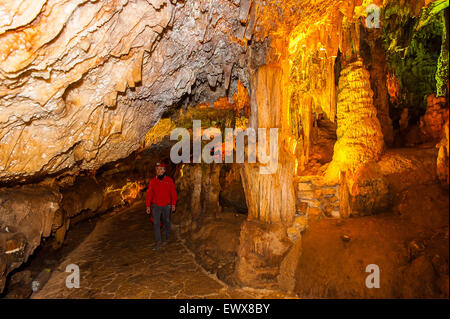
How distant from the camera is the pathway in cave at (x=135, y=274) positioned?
4617mm

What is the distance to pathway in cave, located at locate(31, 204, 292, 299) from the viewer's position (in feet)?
15.1

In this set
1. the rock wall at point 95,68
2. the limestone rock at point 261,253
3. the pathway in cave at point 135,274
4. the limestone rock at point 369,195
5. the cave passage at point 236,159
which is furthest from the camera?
the limestone rock at point 369,195

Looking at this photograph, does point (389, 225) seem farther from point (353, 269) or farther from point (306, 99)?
point (306, 99)

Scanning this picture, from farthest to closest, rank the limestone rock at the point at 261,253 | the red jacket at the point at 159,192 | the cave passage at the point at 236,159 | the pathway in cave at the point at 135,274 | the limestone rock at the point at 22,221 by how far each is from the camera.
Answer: the red jacket at the point at 159,192 → the limestone rock at the point at 261,253 → the pathway in cave at the point at 135,274 → the limestone rock at the point at 22,221 → the cave passage at the point at 236,159

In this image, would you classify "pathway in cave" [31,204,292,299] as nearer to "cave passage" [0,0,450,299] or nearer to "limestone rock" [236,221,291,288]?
"cave passage" [0,0,450,299]

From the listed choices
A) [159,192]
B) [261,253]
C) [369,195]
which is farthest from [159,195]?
[369,195]

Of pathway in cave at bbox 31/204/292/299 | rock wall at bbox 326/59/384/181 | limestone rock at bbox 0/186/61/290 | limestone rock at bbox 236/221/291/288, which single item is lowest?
pathway in cave at bbox 31/204/292/299

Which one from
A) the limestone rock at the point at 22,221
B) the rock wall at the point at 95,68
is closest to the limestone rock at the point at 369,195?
Answer: the rock wall at the point at 95,68

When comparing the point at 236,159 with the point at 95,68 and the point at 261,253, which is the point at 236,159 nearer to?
the point at 261,253

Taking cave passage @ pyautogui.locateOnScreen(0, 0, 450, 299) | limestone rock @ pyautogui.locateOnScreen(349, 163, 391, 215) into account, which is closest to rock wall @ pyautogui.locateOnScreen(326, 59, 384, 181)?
cave passage @ pyautogui.locateOnScreen(0, 0, 450, 299)

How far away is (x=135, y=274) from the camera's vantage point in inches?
212

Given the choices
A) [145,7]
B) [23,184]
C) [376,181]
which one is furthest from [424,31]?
[23,184]

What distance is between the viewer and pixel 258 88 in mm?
5312

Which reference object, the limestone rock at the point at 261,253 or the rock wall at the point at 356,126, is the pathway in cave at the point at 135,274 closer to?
the limestone rock at the point at 261,253
